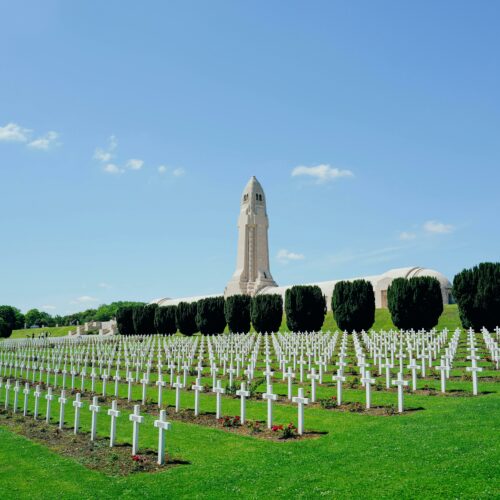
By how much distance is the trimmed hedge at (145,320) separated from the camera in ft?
180

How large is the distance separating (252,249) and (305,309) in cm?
3348

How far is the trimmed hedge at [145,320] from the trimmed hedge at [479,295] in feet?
111

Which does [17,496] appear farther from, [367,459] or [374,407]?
[374,407]

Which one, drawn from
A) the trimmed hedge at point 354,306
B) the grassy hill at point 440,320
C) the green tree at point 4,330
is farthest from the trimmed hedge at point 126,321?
the trimmed hedge at point 354,306

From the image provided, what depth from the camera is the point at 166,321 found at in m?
52.7

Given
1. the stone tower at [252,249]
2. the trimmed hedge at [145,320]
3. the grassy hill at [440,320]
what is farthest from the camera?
the stone tower at [252,249]

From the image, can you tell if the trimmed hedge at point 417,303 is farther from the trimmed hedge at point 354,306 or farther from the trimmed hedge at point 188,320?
the trimmed hedge at point 188,320

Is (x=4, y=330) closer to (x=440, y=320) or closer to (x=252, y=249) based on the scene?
(x=252, y=249)

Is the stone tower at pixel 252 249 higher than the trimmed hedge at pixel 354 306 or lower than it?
higher

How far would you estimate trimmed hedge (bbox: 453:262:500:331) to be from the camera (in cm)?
2991

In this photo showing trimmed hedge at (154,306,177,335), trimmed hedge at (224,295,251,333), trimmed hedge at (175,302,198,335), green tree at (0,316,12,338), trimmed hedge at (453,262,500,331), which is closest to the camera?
trimmed hedge at (453,262,500,331)

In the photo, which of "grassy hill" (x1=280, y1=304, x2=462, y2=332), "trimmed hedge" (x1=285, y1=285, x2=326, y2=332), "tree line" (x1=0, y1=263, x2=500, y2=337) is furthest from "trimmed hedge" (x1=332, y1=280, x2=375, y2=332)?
"grassy hill" (x1=280, y1=304, x2=462, y2=332)

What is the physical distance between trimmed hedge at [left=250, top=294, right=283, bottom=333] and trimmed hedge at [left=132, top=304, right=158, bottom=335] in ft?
53.1

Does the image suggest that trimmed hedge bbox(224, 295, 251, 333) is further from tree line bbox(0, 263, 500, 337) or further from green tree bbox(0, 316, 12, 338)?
green tree bbox(0, 316, 12, 338)
